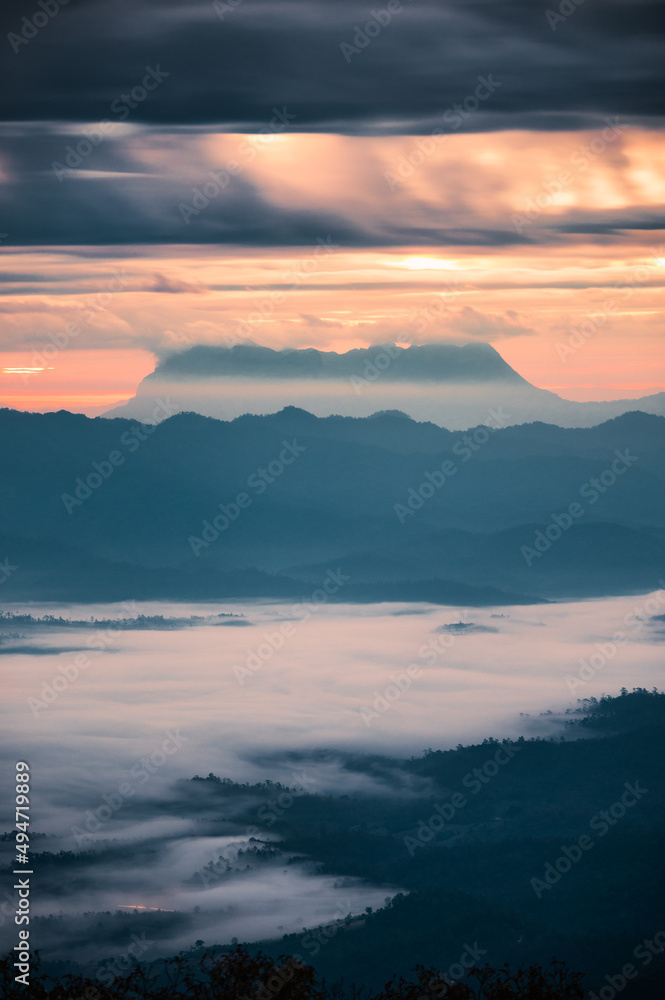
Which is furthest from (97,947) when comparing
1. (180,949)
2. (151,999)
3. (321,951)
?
(151,999)

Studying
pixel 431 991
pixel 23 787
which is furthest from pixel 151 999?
pixel 23 787

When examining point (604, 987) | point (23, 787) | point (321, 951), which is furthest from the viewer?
point (321, 951)

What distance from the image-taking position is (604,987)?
164m

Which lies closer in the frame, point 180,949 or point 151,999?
point 151,999

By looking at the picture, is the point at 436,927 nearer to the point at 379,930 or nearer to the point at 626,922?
the point at 379,930

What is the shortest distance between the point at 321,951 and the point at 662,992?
207ft

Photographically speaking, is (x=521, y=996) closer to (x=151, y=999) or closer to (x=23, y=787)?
(x=151, y=999)

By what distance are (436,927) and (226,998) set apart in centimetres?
16900

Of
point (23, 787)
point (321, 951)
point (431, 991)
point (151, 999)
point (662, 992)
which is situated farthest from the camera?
point (321, 951)

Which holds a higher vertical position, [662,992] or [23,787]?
[23,787]

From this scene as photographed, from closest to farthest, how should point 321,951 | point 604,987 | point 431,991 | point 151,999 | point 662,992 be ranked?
point 431,991 → point 151,999 → point 662,992 → point 604,987 → point 321,951

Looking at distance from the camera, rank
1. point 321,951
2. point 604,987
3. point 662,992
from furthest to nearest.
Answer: point 321,951 < point 604,987 < point 662,992

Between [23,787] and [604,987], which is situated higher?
[23,787]

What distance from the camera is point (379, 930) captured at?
19438cm
